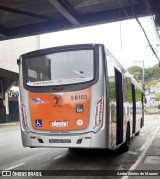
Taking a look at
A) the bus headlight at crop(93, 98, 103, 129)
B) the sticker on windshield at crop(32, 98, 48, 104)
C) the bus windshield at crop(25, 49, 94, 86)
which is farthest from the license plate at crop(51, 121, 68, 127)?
the bus windshield at crop(25, 49, 94, 86)

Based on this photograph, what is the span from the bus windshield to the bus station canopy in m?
3.07

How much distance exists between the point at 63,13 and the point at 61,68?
4.46 m

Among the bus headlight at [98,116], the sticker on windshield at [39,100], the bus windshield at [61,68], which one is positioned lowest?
the bus headlight at [98,116]

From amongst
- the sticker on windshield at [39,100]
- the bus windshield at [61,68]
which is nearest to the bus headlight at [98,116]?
the bus windshield at [61,68]

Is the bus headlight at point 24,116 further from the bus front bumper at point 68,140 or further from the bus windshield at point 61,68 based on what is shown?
the bus windshield at point 61,68

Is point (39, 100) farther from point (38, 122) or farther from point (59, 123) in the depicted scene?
point (59, 123)

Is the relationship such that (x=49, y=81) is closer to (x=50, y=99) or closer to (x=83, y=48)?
(x=50, y=99)

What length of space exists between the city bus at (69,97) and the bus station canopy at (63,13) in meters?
3.22

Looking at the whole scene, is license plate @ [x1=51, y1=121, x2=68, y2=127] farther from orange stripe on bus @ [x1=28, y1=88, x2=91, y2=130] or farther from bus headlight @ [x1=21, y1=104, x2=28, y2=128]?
bus headlight @ [x1=21, y1=104, x2=28, y2=128]

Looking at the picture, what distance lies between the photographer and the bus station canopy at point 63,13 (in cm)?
1324

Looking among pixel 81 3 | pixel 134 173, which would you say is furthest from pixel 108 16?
pixel 134 173

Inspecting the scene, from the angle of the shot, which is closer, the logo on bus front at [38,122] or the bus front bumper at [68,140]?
the bus front bumper at [68,140]

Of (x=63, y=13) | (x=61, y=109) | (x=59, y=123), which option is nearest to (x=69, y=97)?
(x=61, y=109)

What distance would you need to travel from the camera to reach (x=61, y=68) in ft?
31.6
